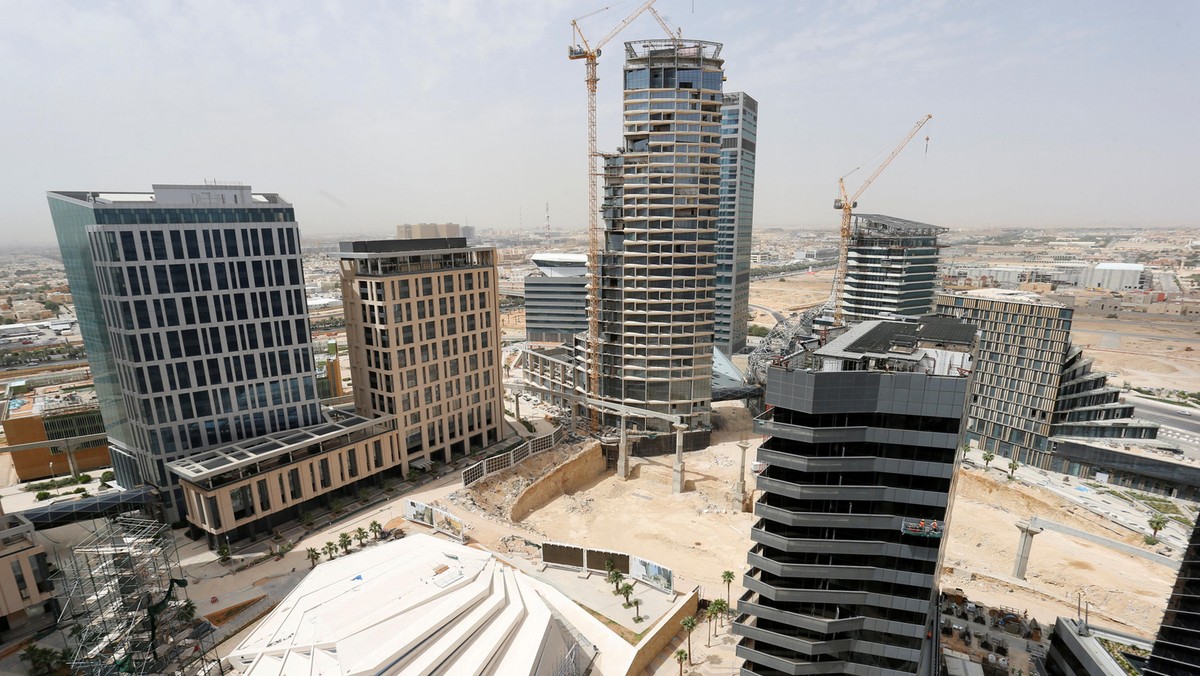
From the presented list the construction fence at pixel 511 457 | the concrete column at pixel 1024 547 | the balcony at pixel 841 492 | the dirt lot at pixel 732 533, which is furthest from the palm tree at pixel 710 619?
the concrete column at pixel 1024 547

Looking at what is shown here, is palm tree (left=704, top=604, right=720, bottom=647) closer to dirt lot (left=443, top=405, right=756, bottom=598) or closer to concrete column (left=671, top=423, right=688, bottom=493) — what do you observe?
dirt lot (left=443, top=405, right=756, bottom=598)

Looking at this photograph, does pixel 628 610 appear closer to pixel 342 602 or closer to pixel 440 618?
pixel 440 618

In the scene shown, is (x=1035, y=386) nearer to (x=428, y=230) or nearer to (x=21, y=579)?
(x=428, y=230)

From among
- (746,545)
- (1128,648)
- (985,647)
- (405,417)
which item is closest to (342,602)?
(405,417)

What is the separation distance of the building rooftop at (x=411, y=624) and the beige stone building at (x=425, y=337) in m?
33.4

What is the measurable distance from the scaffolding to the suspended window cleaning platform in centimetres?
5771

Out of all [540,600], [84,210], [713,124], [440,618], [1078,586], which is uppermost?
[713,124]

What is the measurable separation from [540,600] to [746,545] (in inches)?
1518

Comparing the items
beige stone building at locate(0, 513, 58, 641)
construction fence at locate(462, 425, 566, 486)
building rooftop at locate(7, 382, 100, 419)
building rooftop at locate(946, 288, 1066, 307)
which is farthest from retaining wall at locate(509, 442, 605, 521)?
building rooftop at locate(946, 288, 1066, 307)

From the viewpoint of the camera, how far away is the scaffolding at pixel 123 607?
3934cm

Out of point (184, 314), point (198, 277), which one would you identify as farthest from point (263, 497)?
point (198, 277)

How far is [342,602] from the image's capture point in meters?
46.0

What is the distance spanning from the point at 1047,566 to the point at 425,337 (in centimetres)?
9906

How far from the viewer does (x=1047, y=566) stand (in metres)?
73.7
